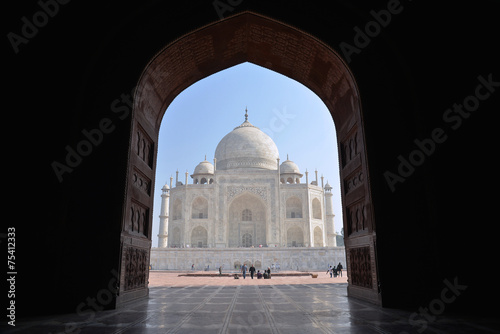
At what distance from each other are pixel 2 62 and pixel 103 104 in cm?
143

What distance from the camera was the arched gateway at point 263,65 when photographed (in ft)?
18.9

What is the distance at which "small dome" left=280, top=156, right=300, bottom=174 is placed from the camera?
39062 millimetres

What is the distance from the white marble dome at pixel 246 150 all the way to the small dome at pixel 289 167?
1.25 metres

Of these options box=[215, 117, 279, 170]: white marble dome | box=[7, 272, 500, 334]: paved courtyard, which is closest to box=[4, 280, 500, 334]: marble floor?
box=[7, 272, 500, 334]: paved courtyard

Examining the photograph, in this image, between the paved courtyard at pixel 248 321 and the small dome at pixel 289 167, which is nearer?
the paved courtyard at pixel 248 321

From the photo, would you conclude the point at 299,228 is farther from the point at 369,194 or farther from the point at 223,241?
the point at 369,194

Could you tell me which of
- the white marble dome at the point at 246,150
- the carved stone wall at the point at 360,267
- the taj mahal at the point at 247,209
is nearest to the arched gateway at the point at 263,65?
the carved stone wall at the point at 360,267

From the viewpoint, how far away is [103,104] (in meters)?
5.54

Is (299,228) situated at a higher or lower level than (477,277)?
higher

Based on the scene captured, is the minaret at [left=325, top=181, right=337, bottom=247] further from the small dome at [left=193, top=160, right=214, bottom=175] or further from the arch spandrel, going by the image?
the arch spandrel

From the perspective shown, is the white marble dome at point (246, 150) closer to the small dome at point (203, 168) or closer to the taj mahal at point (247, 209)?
the taj mahal at point (247, 209)

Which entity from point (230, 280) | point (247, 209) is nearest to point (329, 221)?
point (247, 209)

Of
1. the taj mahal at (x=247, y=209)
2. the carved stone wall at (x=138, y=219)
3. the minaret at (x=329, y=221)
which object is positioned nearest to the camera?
the carved stone wall at (x=138, y=219)

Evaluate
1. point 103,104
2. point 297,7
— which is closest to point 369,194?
point 297,7
